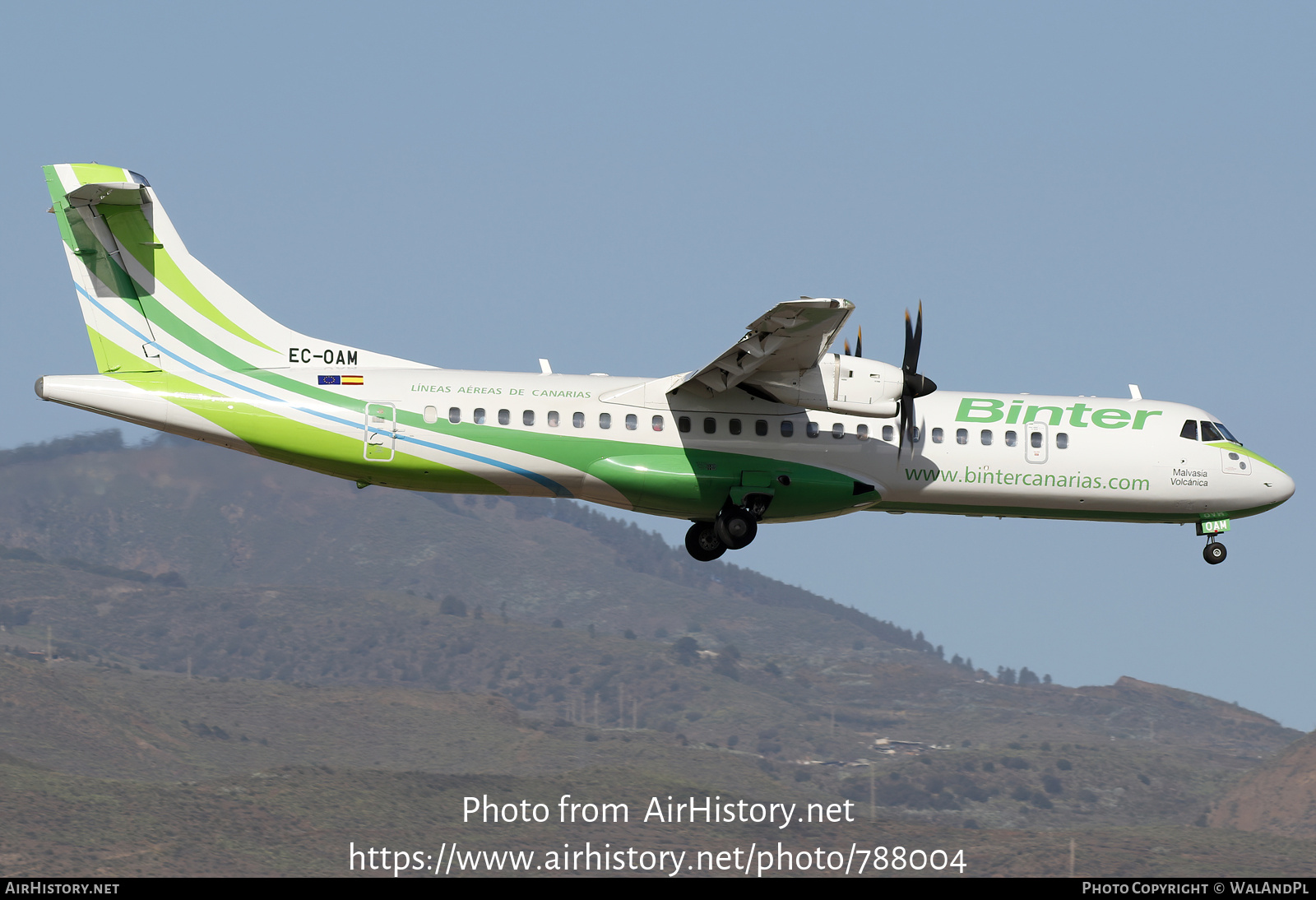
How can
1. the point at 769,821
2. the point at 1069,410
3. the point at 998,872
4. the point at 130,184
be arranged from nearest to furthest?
the point at 130,184 → the point at 1069,410 → the point at 998,872 → the point at 769,821

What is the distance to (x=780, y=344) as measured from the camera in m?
31.7

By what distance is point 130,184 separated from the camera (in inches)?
1313

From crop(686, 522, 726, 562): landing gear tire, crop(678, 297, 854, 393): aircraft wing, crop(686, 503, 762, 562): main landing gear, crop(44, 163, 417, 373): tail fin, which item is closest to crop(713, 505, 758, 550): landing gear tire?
crop(686, 503, 762, 562): main landing gear

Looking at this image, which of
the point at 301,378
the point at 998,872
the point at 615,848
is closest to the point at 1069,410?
the point at 301,378

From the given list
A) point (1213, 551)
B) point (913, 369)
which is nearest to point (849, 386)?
point (913, 369)

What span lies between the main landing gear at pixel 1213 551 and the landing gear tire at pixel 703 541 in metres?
11.5

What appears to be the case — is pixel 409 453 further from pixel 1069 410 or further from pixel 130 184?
pixel 1069 410

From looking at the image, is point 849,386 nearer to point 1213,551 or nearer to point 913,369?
point 913,369

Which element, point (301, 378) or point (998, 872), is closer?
point (301, 378)

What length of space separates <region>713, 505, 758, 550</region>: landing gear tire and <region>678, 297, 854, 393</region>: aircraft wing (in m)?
2.65

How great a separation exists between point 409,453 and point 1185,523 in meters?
18.3

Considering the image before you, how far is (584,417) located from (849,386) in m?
5.64
